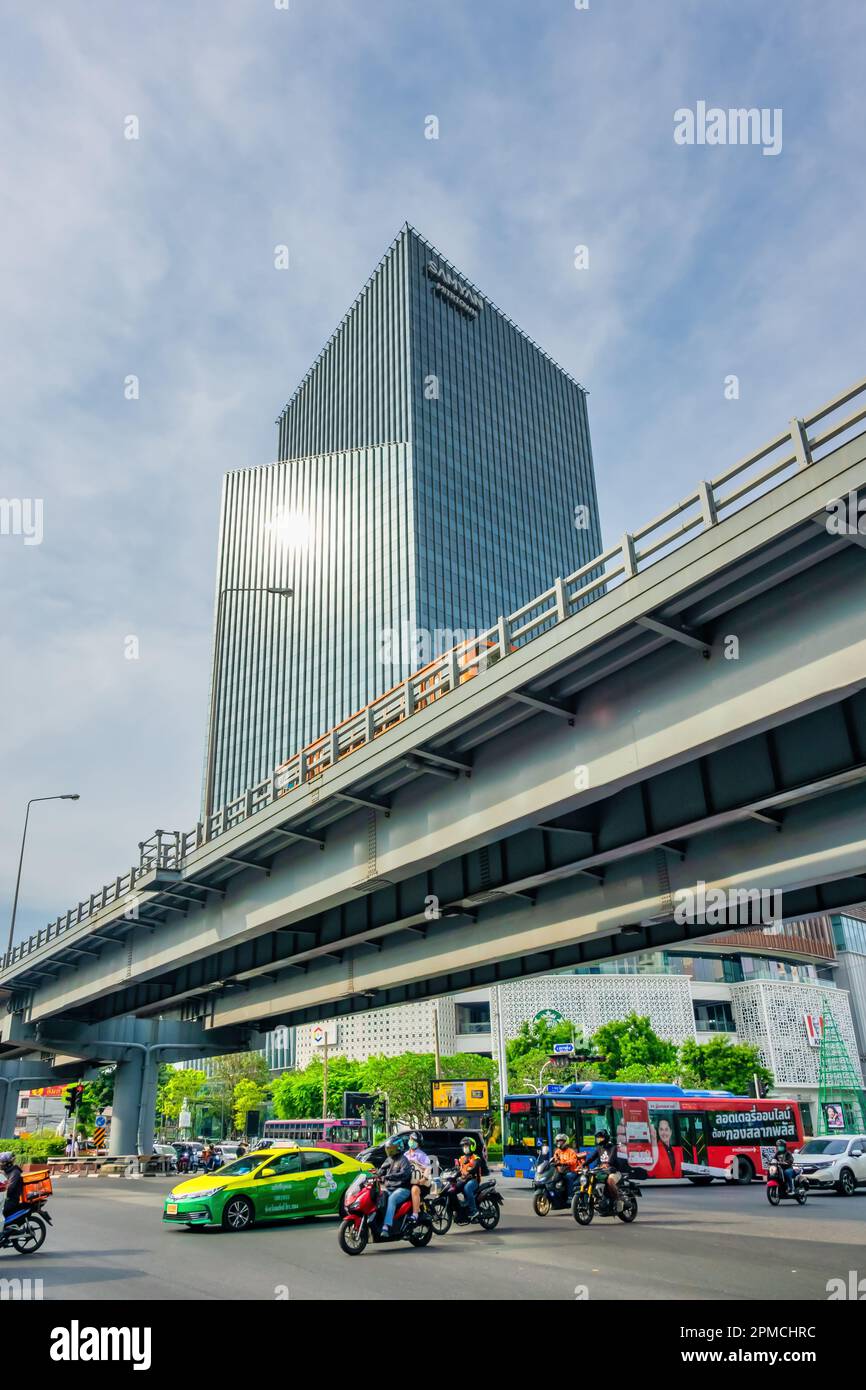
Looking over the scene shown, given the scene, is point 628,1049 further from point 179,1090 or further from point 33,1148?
point 179,1090

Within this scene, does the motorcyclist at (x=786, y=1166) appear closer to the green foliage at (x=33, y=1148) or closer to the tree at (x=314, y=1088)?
the green foliage at (x=33, y=1148)

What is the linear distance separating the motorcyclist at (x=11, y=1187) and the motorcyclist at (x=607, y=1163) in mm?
10031

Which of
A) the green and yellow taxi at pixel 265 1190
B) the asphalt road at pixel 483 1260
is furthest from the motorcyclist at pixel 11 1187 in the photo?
the green and yellow taxi at pixel 265 1190

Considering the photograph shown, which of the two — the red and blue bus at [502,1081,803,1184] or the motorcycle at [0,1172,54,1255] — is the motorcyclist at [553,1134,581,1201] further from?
the red and blue bus at [502,1081,803,1184]

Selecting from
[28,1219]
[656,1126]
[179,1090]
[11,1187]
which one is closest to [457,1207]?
[28,1219]

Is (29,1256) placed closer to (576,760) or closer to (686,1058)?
(576,760)

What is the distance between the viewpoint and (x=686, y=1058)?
63.2 meters

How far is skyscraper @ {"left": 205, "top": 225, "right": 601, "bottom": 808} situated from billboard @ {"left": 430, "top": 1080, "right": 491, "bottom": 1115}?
78285mm

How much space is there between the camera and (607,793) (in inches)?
570

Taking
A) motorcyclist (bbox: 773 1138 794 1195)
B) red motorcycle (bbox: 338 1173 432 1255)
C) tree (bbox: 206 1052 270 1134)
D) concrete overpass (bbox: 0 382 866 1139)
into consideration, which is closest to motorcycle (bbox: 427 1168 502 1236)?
red motorcycle (bbox: 338 1173 432 1255)

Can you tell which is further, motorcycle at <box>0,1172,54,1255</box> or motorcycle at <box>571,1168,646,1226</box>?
motorcycle at <box>571,1168,646,1226</box>

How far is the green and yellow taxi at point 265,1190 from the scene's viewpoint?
1689cm

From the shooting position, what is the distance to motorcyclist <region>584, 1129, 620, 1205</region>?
1727 cm
